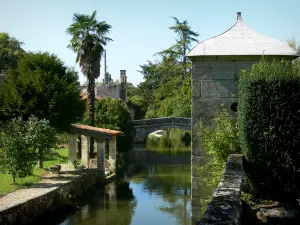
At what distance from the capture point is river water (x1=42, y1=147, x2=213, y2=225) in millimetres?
14422

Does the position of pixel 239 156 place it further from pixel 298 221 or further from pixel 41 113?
pixel 41 113

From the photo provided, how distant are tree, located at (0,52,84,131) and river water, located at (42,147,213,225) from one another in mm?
3997

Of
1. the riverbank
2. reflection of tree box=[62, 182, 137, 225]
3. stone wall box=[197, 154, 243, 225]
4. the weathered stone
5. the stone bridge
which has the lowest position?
reflection of tree box=[62, 182, 137, 225]

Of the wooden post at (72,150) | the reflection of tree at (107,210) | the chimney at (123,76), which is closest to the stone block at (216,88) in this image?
the reflection of tree at (107,210)

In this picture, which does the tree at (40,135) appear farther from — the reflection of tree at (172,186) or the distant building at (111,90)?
the distant building at (111,90)

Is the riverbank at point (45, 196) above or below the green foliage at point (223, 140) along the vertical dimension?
below

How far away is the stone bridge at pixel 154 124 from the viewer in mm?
38344

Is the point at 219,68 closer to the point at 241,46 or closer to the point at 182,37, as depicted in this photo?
the point at 241,46

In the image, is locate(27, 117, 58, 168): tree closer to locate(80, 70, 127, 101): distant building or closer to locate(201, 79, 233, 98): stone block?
locate(201, 79, 233, 98): stone block

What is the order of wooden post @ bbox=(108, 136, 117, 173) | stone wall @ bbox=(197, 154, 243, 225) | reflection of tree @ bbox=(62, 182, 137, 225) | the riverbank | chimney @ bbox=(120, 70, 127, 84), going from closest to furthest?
1. stone wall @ bbox=(197, 154, 243, 225)
2. the riverbank
3. reflection of tree @ bbox=(62, 182, 137, 225)
4. wooden post @ bbox=(108, 136, 117, 173)
5. chimney @ bbox=(120, 70, 127, 84)

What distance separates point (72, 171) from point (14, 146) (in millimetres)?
3995

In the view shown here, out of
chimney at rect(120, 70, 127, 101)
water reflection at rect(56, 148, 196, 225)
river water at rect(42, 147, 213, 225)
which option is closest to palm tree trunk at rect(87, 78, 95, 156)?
river water at rect(42, 147, 213, 225)

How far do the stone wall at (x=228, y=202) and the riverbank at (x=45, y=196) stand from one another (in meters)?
6.74

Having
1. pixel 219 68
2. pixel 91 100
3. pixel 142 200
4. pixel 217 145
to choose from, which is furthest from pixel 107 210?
pixel 91 100
